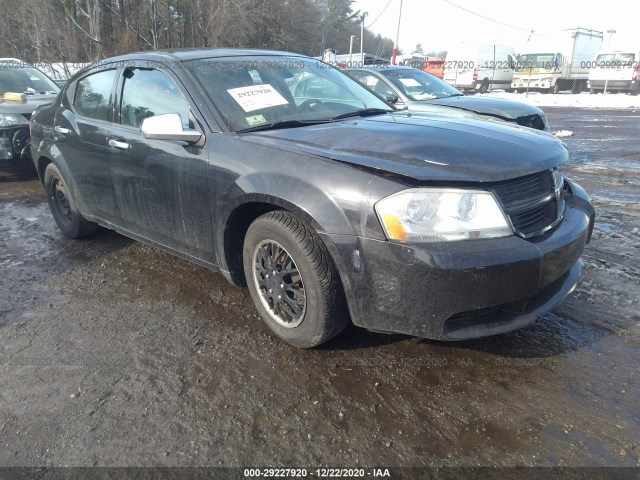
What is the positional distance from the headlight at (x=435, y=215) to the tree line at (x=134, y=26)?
72.8ft

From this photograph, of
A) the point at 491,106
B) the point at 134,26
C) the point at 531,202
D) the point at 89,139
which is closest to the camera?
the point at 531,202

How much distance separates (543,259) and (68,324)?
2920 millimetres

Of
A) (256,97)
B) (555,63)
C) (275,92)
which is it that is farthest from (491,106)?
(555,63)

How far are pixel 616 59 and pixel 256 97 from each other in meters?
28.8

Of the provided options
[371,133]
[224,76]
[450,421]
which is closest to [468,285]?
[450,421]

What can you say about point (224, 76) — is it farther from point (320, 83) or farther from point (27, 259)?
point (27, 259)

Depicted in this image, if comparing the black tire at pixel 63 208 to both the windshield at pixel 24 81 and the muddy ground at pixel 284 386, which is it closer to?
the muddy ground at pixel 284 386

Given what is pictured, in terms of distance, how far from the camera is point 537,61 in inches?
1085

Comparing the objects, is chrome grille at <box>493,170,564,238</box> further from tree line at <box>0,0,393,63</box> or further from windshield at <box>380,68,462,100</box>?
tree line at <box>0,0,393,63</box>

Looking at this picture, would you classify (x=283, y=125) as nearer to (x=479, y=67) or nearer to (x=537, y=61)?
(x=479, y=67)

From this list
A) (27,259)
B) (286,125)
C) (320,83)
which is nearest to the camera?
(286,125)

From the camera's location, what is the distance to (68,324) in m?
3.19

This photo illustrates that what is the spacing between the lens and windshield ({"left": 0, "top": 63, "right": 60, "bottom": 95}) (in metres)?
Answer: 8.17

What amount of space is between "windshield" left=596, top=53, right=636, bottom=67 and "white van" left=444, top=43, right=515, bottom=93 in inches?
193
